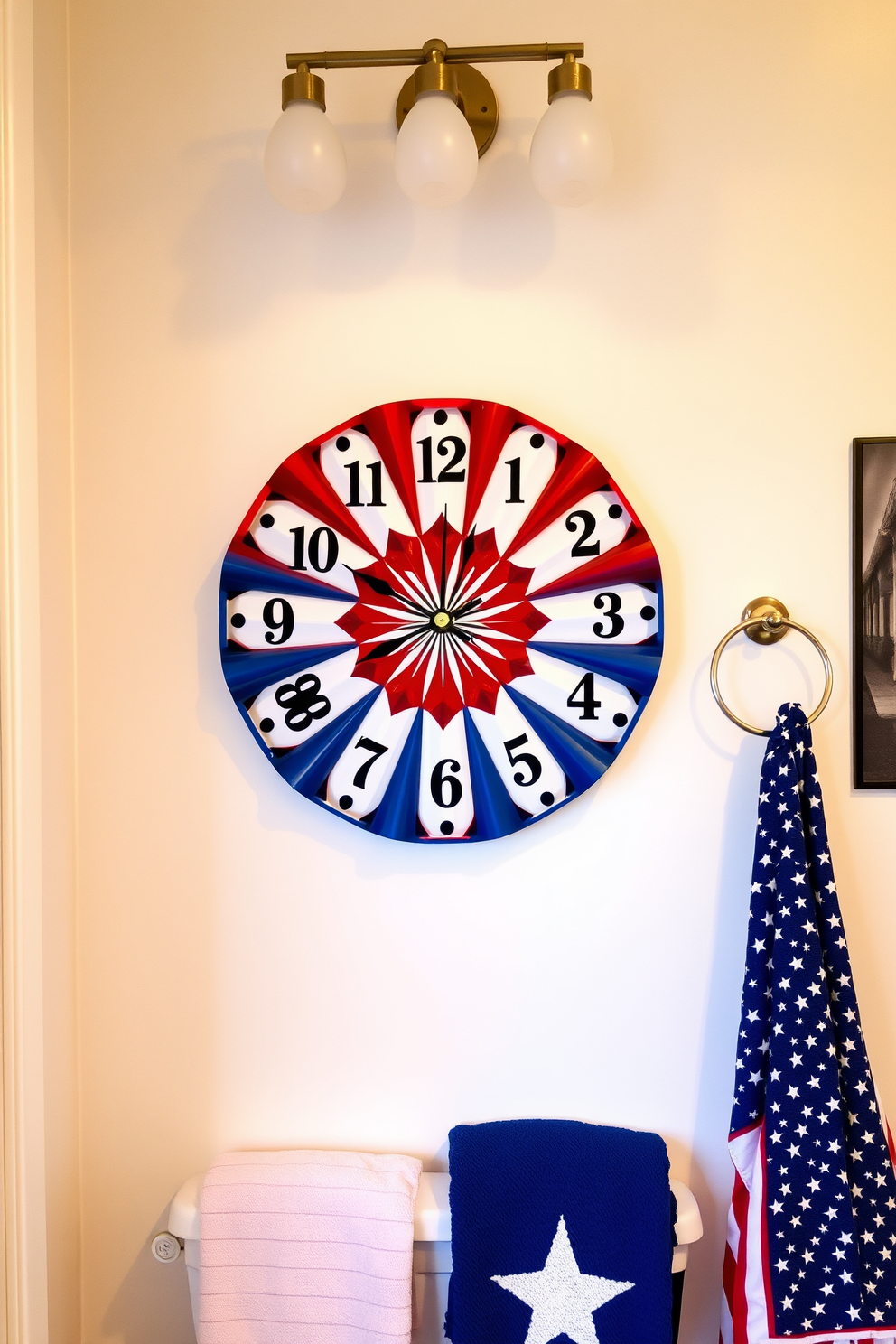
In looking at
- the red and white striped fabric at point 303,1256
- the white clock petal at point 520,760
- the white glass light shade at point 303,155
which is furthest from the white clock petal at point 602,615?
the red and white striped fabric at point 303,1256

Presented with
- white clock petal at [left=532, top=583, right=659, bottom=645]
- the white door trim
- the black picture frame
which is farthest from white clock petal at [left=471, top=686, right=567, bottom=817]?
the white door trim

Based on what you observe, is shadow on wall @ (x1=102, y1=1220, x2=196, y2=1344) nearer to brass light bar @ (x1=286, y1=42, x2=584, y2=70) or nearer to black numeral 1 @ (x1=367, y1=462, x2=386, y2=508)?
black numeral 1 @ (x1=367, y1=462, x2=386, y2=508)

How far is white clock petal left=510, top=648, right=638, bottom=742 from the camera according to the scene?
102 cm

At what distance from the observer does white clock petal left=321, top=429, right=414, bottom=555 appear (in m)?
1.03

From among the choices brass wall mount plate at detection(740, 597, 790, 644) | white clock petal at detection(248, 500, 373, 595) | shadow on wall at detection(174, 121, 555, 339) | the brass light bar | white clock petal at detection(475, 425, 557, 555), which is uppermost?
the brass light bar

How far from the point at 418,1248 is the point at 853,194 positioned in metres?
1.34

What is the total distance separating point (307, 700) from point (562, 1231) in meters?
0.66

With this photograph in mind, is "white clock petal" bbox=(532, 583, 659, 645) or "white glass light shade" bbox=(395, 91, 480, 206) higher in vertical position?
"white glass light shade" bbox=(395, 91, 480, 206)

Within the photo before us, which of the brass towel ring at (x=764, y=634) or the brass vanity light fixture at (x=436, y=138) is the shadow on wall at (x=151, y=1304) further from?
the brass vanity light fixture at (x=436, y=138)

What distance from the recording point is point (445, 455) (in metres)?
1.03

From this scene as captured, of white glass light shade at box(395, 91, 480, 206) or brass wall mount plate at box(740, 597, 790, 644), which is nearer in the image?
white glass light shade at box(395, 91, 480, 206)

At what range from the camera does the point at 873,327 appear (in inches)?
40.7

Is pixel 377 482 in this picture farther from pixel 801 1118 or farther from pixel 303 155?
pixel 801 1118

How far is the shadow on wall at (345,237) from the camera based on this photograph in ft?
3.42
